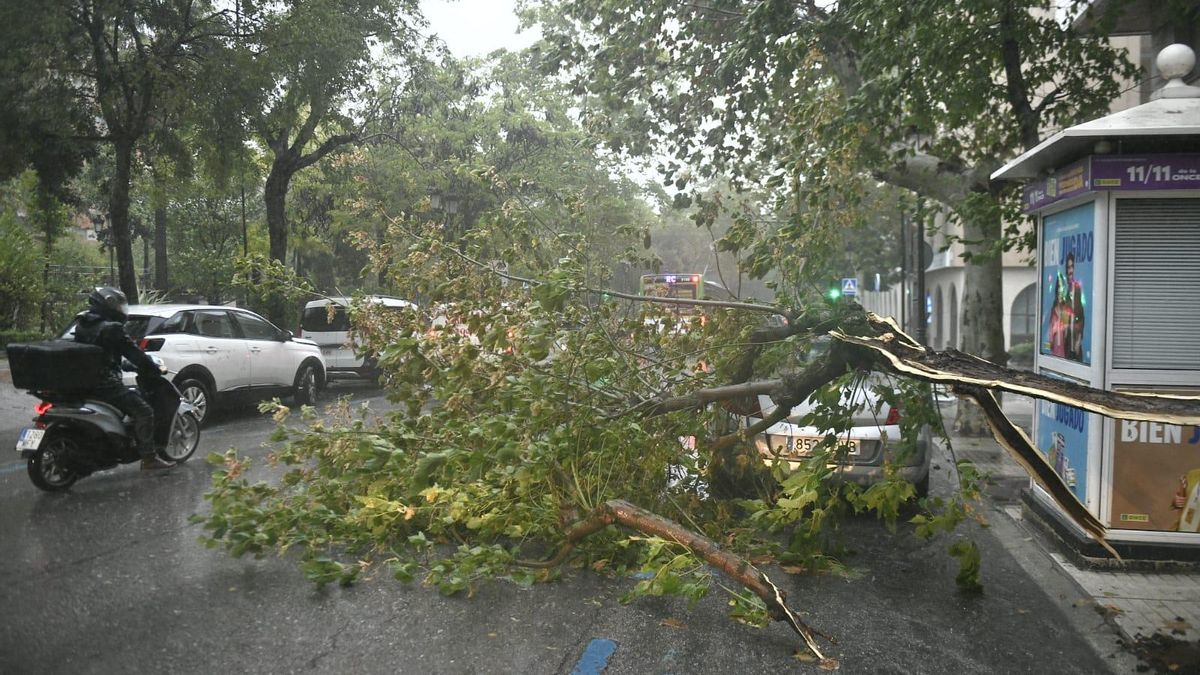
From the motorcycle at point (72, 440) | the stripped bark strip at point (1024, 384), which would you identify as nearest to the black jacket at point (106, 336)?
the motorcycle at point (72, 440)

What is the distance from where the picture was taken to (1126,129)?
6.23m

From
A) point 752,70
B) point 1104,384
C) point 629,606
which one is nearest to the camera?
point 629,606

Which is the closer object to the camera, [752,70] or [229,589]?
[229,589]

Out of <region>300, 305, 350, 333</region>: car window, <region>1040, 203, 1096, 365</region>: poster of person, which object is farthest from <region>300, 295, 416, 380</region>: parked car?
<region>1040, 203, 1096, 365</region>: poster of person

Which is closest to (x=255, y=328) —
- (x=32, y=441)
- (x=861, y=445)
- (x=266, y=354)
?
(x=266, y=354)

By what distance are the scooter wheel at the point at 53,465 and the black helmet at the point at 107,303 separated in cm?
112

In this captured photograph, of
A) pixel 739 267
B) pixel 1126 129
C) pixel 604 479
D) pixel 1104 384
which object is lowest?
pixel 604 479

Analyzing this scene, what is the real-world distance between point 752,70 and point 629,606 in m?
11.3

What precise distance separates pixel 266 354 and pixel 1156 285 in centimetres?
1156

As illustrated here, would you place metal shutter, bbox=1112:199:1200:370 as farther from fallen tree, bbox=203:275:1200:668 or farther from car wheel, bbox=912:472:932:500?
car wheel, bbox=912:472:932:500

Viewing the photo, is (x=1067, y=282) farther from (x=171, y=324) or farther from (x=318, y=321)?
(x=318, y=321)

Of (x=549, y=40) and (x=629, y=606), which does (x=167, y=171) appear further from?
(x=629, y=606)

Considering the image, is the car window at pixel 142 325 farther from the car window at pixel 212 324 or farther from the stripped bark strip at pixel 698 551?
the stripped bark strip at pixel 698 551

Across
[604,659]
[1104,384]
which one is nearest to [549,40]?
[1104,384]
